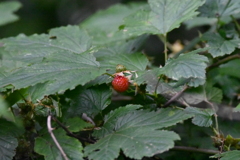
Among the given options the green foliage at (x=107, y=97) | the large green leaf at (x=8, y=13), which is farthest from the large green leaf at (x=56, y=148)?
the large green leaf at (x=8, y=13)

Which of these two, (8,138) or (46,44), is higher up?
(46,44)

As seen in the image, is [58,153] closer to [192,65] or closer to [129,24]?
[192,65]

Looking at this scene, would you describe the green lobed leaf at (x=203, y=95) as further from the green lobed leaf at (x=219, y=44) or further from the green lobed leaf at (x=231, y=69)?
the green lobed leaf at (x=231, y=69)

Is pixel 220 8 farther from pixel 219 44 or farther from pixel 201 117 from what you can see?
pixel 201 117

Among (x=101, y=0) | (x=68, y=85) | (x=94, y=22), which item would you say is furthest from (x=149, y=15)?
(x=101, y=0)

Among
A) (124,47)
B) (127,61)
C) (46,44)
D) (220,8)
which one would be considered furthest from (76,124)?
(220,8)
